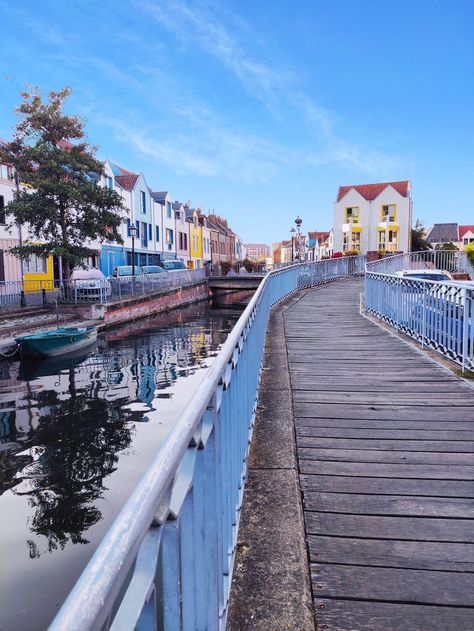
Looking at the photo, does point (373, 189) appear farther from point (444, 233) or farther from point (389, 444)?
point (389, 444)

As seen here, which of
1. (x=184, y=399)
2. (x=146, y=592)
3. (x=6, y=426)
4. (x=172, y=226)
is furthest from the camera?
(x=172, y=226)

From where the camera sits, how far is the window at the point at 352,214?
53.2 metres

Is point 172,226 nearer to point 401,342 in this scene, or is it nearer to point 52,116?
point 52,116

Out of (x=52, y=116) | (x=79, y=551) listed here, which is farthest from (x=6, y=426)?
(x=52, y=116)

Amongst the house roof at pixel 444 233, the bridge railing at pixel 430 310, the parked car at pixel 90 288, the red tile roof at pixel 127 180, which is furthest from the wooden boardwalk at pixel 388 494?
the house roof at pixel 444 233

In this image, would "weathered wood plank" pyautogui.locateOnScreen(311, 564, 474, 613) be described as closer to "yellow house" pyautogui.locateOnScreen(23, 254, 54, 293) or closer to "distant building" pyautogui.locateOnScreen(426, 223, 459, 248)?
"yellow house" pyautogui.locateOnScreen(23, 254, 54, 293)

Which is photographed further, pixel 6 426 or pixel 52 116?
pixel 52 116

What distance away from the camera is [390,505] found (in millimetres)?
2986

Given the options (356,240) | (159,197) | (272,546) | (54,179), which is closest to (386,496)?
(272,546)

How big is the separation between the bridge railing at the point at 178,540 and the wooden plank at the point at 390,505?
604 millimetres

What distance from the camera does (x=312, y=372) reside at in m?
6.43

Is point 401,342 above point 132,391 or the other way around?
above

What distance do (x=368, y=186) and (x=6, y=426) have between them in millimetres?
51577

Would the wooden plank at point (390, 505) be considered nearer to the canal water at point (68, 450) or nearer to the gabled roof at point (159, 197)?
the canal water at point (68, 450)
